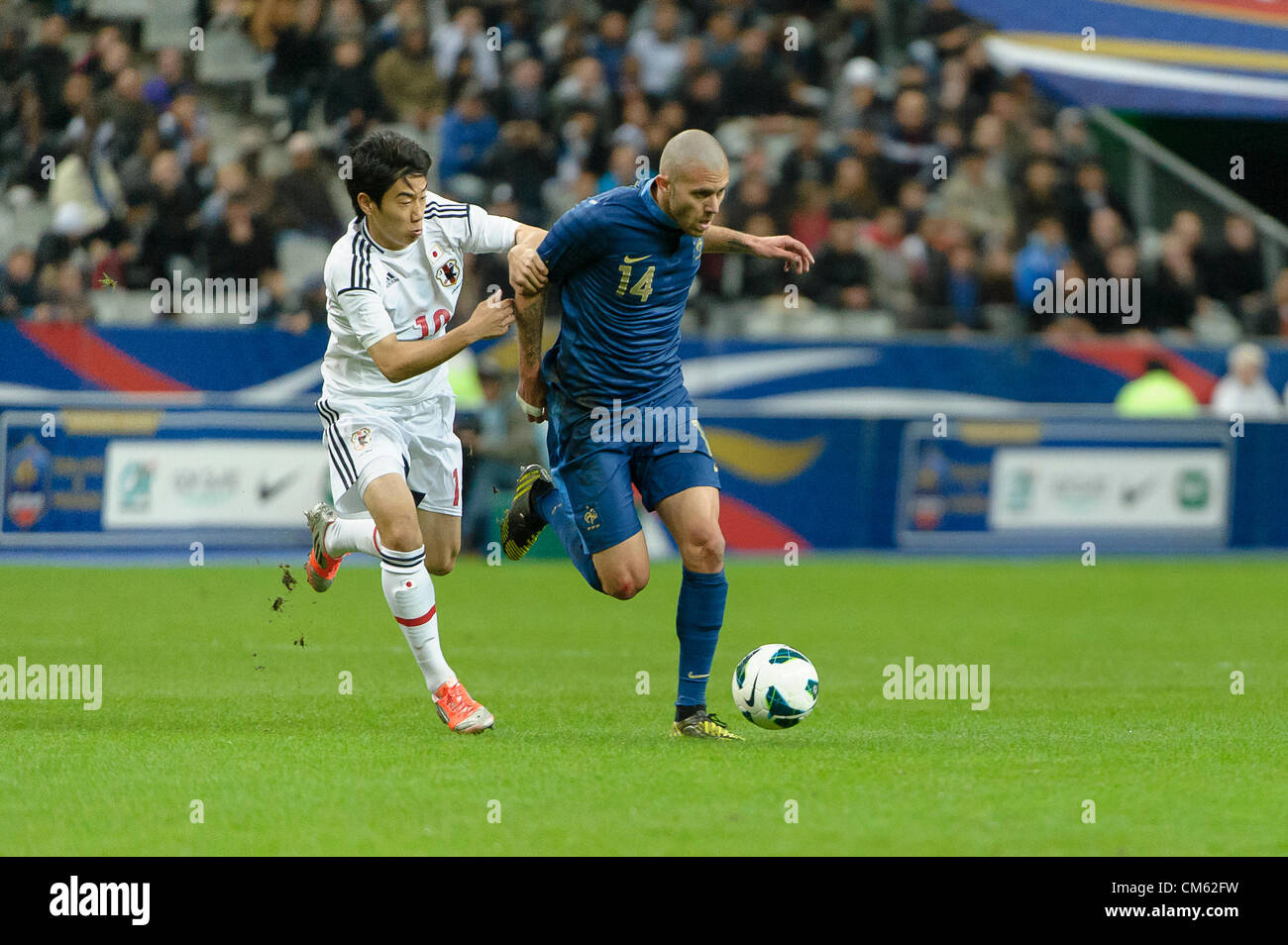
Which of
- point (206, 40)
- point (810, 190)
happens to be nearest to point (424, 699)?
point (810, 190)

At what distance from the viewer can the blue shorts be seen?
7.78 metres

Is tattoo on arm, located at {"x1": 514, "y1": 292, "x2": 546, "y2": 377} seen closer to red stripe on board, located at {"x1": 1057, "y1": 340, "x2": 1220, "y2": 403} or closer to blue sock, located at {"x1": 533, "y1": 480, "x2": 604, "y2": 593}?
blue sock, located at {"x1": 533, "y1": 480, "x2": 604, "y2": 593}

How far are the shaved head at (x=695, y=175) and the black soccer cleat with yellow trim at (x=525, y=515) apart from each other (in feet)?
5.52

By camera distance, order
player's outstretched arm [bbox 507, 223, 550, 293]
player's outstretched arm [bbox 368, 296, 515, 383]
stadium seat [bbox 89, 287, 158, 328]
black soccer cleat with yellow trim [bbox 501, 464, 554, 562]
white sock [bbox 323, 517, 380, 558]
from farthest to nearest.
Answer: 1. stadium seat [bbox 89, 287, 158, 328]
2. white sock [bbox 323, 517, 380, 558]
3. black soccer cleat with yellow trim [bbox 501, 464, 554, 562]
4. player's outstretched arm [bbox 507, 223, 550, 293]
5. player's outstretched arm [bbox 368, 296, 515, 383]

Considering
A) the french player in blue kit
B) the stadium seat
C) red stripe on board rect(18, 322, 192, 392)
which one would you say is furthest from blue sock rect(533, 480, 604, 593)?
the stadium seat

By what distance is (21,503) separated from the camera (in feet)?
50.6

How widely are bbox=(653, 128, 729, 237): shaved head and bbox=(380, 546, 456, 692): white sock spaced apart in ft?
6.00

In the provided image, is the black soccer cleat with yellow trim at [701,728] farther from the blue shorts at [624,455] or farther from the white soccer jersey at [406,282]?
the white soccer jersey at [406,282]

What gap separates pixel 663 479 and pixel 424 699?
1.97m

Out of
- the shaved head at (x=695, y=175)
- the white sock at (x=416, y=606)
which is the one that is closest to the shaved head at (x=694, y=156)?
the shaved head at (x=695, y=175)

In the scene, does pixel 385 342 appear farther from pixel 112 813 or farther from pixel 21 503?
pixel 21 503

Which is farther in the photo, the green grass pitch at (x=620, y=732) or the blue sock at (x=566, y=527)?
the blue sock at (x=566, y=527)

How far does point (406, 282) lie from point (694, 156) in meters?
1.49

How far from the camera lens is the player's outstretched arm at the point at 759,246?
779cm
